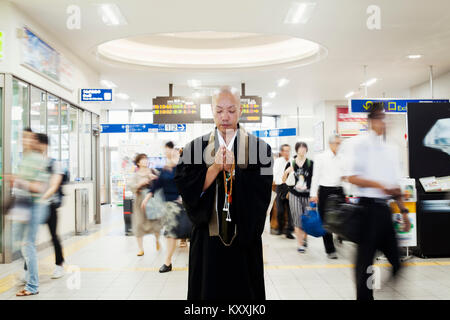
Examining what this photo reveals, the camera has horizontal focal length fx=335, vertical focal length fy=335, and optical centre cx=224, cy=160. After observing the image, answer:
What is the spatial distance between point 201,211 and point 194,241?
22 centimetres

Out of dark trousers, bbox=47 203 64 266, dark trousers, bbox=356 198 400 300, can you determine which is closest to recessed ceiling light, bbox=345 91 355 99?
dark trousers, bbox=356 198 400 300

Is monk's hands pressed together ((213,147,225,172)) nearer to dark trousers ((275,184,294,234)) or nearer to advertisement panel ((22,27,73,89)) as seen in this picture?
advertisement panel ((22,27,73,89))

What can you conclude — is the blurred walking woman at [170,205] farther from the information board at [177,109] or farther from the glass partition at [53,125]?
the information board at [177,109]

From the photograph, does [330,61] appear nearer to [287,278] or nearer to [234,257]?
[287,278]

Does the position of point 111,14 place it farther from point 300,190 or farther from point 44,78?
point 300,190

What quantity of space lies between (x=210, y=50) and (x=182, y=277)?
18.6 feet

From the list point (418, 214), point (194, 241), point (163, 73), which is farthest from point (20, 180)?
point (163, 73)

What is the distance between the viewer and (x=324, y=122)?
11.6 m

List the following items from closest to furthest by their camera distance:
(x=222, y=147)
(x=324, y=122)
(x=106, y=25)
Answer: (x=222, y=147), (x=106, y=25), (x=324, y=122)

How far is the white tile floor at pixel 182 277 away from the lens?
3.22m

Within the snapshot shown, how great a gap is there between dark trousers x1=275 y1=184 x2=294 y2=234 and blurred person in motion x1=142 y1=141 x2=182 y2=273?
244 cm

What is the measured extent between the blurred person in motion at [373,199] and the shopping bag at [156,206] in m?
2.57

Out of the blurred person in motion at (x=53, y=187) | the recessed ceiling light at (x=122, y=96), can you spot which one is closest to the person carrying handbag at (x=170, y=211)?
the blurred person in motion at (x=53, y=187)

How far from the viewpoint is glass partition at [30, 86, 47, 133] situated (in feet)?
17.1
